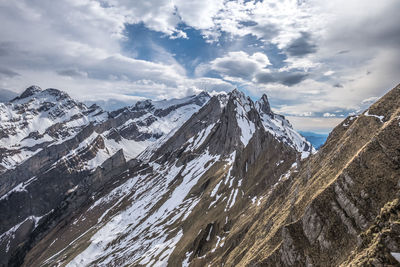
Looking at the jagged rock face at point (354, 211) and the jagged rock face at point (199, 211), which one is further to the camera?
the jagged rock face at point (199, 211)

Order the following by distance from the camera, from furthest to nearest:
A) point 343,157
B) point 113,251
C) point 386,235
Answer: point 113,251, point 343,157, point 386,235

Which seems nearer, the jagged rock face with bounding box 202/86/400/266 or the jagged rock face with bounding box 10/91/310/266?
the jagged rock face with bounding box 202/86/400/266

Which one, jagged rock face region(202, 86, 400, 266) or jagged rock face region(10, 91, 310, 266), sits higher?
jagged rock face region(202, 86, 400, 266)

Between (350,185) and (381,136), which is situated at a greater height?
(381,136)

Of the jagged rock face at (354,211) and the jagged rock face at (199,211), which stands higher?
the jagged rock face at (354,211)

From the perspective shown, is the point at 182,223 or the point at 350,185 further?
the point at 182,223

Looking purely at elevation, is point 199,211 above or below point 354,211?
below

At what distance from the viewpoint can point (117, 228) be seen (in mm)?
183125

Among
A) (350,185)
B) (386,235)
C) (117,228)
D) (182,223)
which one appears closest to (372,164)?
(350,185)

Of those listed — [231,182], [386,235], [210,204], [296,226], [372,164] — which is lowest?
[210,204]

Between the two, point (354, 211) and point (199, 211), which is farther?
point (199, 211)

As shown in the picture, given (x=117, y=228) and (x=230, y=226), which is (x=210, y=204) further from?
(x=117, y=228)

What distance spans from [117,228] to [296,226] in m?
177

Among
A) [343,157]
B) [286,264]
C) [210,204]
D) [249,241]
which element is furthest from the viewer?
[210,204]
